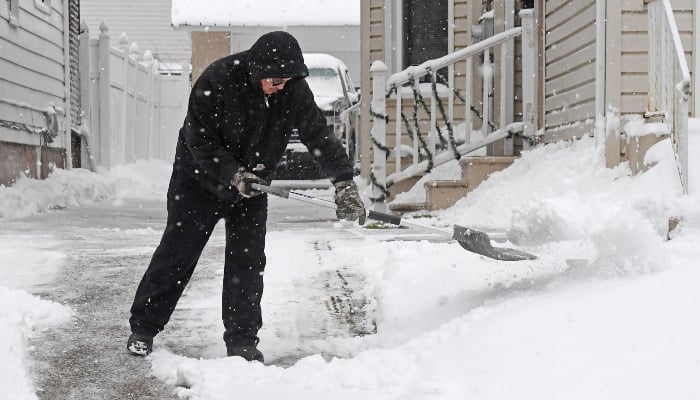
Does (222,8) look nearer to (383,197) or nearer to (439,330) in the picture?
(383,197)

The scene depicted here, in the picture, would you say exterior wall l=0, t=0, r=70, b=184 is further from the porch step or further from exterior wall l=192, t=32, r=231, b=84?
exterior wall l=192, t=32, r=231, b=84

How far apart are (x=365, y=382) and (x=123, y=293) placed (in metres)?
2.59

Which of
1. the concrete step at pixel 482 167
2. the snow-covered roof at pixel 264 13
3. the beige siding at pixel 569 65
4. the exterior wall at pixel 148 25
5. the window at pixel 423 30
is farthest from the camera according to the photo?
the exterior wall at pixel 148 25

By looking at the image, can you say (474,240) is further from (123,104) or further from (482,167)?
(123,104)

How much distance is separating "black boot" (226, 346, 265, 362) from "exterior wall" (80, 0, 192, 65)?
30918mm

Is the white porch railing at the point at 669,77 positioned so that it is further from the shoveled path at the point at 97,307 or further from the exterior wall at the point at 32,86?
the exterior wall at the point at 32,86

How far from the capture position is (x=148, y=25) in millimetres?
34812

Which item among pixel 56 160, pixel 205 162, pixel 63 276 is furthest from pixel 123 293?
pixel 56 160

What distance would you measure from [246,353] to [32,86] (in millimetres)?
9866

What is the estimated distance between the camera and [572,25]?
9164mm

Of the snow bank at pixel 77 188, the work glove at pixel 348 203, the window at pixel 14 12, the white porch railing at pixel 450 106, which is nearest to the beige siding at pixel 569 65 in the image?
the white porch railing at pixel 450 106

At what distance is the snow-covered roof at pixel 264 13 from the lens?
88.8 ft

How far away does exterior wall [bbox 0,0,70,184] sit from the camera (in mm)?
11445

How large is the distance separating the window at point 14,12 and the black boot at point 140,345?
8604 mm
